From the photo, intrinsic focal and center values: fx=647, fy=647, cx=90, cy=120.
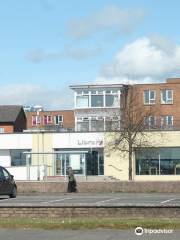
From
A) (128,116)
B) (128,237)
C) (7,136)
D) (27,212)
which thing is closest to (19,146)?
(7,136)

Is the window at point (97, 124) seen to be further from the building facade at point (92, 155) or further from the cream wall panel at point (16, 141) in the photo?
the cream wall panel at point (16, 141)

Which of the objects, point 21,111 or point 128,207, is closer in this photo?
point 128,207

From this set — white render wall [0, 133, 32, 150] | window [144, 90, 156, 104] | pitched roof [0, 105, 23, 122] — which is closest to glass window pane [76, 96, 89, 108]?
window [144, 90, 156, 104]

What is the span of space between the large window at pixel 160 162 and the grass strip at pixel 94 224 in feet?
148

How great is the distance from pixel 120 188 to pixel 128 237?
75.6 feet

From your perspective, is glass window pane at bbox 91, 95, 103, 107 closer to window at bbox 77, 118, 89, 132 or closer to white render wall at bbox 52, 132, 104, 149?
window at bbox 77, 118, 89, 132

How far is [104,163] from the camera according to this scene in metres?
62.1

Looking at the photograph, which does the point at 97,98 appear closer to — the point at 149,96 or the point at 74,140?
the point at 149,96

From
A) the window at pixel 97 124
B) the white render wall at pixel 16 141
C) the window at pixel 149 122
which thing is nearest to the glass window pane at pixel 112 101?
the window at pixel 97 124

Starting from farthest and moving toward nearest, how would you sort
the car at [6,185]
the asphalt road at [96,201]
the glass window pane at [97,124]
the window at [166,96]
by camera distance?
the window at [166,96]
the glass window pane at [97,124]
the car at [6,185]
the asphalt road at [96,201]

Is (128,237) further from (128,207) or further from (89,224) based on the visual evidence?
(128,207)

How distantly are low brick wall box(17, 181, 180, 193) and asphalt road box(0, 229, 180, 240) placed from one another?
70.7 feet

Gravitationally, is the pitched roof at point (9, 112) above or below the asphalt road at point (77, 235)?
above

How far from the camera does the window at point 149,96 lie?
81.8 m
